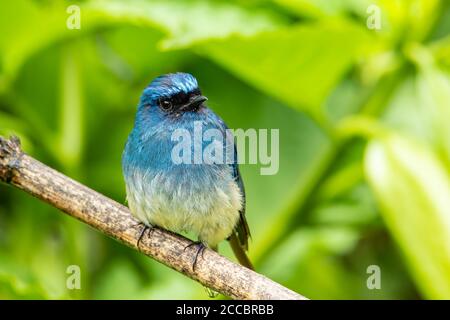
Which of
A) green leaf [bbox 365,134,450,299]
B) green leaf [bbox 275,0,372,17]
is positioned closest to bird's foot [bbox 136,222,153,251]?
green leaf [bbox 365,134,450,299]

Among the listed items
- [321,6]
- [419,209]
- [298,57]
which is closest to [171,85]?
[298,57]

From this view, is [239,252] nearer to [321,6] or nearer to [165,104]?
[165,104]

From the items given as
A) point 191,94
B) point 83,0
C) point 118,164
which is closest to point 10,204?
point 118,164

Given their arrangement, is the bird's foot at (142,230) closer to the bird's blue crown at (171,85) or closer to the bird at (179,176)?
the bird at (179,176)

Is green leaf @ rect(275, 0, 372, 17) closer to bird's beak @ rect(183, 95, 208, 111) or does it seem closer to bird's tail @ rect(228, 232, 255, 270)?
bird's beak @ rect(183, 95, 208, 111)

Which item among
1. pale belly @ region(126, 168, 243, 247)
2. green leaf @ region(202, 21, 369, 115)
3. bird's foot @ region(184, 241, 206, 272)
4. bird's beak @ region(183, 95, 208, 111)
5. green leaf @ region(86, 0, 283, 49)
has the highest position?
green leaf @ region(86, 0, 283, 49)
